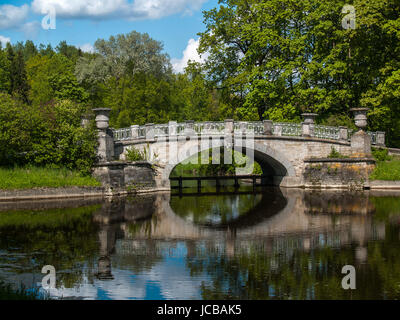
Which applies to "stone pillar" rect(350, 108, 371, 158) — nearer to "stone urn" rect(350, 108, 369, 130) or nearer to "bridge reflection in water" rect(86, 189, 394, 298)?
"stone urn" rect(350, 108, 369, 130)

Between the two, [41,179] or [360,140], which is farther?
[360,140]

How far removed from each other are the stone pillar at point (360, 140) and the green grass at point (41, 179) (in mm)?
12897

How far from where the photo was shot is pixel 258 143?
2497cm

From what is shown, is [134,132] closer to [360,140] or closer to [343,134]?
[343,134]

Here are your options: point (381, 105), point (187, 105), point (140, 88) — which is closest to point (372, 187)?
point (381, 105)

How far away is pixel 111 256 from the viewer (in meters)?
10.7

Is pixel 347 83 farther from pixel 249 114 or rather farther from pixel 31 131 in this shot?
pixel 31 131

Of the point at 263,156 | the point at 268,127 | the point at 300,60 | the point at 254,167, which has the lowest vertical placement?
the point at 254,167

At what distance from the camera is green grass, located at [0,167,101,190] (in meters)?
20.7

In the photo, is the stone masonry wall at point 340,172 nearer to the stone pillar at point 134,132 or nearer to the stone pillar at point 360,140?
the stone pillar at point 360,140

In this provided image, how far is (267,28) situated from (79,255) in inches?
843

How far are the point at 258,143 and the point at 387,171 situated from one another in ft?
21.5

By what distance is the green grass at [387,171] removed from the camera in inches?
953

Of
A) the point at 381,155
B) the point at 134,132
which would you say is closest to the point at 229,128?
the point at 134,132
